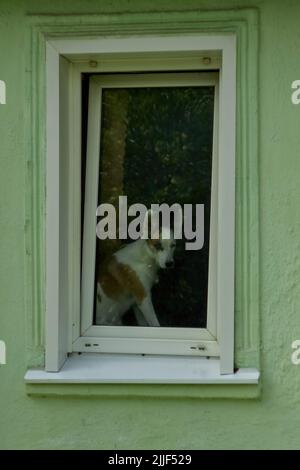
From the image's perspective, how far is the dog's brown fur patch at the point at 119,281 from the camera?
3914 mm

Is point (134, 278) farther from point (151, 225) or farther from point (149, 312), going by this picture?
point (151, 225)

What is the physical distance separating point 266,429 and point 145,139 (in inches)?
69.5

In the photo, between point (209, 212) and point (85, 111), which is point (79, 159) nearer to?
point (85, 111)

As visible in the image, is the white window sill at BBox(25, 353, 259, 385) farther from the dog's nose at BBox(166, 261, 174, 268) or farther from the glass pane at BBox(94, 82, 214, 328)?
the dog's nose at BBox(166, 261, 174, 268)

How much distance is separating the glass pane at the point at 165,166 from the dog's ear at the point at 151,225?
0.06 metres

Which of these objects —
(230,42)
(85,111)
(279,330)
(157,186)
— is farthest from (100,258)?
(230,42)

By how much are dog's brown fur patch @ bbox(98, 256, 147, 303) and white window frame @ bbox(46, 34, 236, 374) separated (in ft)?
0.55

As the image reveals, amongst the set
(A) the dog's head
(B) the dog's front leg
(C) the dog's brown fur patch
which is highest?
(A) the dog's head

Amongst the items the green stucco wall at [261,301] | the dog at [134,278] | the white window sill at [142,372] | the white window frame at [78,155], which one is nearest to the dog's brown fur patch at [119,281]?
the dog at [134,278]

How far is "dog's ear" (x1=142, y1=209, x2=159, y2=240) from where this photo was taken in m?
3.88

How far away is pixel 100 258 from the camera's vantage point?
12.9 ft

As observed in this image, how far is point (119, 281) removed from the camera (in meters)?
3.94

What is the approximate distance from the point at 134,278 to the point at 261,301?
2.48 ft

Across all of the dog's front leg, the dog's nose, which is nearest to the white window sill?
the dog's front leg
